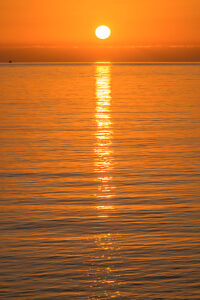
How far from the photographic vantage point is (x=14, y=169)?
23406 millimetres

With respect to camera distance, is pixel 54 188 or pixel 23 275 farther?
pixel 54 188

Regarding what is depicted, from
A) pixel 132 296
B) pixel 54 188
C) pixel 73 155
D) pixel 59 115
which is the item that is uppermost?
pixel 59 115

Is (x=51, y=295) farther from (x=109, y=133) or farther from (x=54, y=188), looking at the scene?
(x=109, y=133)

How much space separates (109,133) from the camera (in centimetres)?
3572

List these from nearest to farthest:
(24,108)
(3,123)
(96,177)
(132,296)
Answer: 1. (132,296)
2. (96,177)
3. (3,123)
4. (24,108)

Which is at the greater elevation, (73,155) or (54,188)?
(73,155)

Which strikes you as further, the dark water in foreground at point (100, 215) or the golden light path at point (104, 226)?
the dark water in foreground at point (100, 215)

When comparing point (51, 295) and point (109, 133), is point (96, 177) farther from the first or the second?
point (109, 133)

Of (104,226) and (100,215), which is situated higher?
(100,215)

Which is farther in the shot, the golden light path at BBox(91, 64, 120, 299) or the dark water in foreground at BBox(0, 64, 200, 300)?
the dark water in foreground at BBox(0, 64, 200, 300)

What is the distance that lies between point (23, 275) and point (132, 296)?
7.63 feet

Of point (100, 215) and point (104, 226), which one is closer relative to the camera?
point (104, 226)

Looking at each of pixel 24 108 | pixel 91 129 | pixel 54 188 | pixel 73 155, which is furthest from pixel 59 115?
pixel 54 188

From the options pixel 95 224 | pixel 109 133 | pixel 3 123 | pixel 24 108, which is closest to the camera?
pixel 95 224
